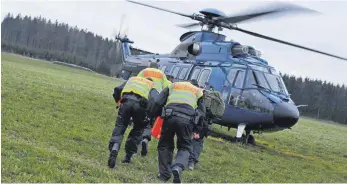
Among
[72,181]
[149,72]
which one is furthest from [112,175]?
[149,72]

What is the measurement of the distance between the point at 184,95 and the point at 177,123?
0.59 metres

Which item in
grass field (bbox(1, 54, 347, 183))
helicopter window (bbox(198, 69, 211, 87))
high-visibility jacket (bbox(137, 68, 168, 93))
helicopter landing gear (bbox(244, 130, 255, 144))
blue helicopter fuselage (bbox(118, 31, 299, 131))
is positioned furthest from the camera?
helicopter window (bbox(198, 69, 211, 87))

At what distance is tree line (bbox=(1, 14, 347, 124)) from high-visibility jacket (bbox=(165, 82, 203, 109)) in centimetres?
8061

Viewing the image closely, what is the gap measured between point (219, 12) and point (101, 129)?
6.64 m

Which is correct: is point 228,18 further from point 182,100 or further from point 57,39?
point 57,39

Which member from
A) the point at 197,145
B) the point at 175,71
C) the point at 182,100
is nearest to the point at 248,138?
the point at 175,71

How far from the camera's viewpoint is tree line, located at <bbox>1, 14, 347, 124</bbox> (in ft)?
329

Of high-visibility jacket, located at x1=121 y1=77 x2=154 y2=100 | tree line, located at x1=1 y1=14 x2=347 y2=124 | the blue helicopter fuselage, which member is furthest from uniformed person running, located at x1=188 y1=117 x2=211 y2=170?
tree line, located at x1=1 y1=14 x2=347 y2=124

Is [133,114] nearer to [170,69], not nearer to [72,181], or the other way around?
[72,181]

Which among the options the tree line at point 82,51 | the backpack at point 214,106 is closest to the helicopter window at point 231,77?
the backpack at point 214,106

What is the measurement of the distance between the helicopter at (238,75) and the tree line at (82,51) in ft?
239

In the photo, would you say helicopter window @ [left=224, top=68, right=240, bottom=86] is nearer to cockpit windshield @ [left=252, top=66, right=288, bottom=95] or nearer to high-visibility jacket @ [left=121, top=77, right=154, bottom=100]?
cockpit windshield @ [left=252, top=66, right=288, bottom=95]

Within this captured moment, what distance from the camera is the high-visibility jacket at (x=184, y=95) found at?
7891 millimetres

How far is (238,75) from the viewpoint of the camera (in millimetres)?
14414
